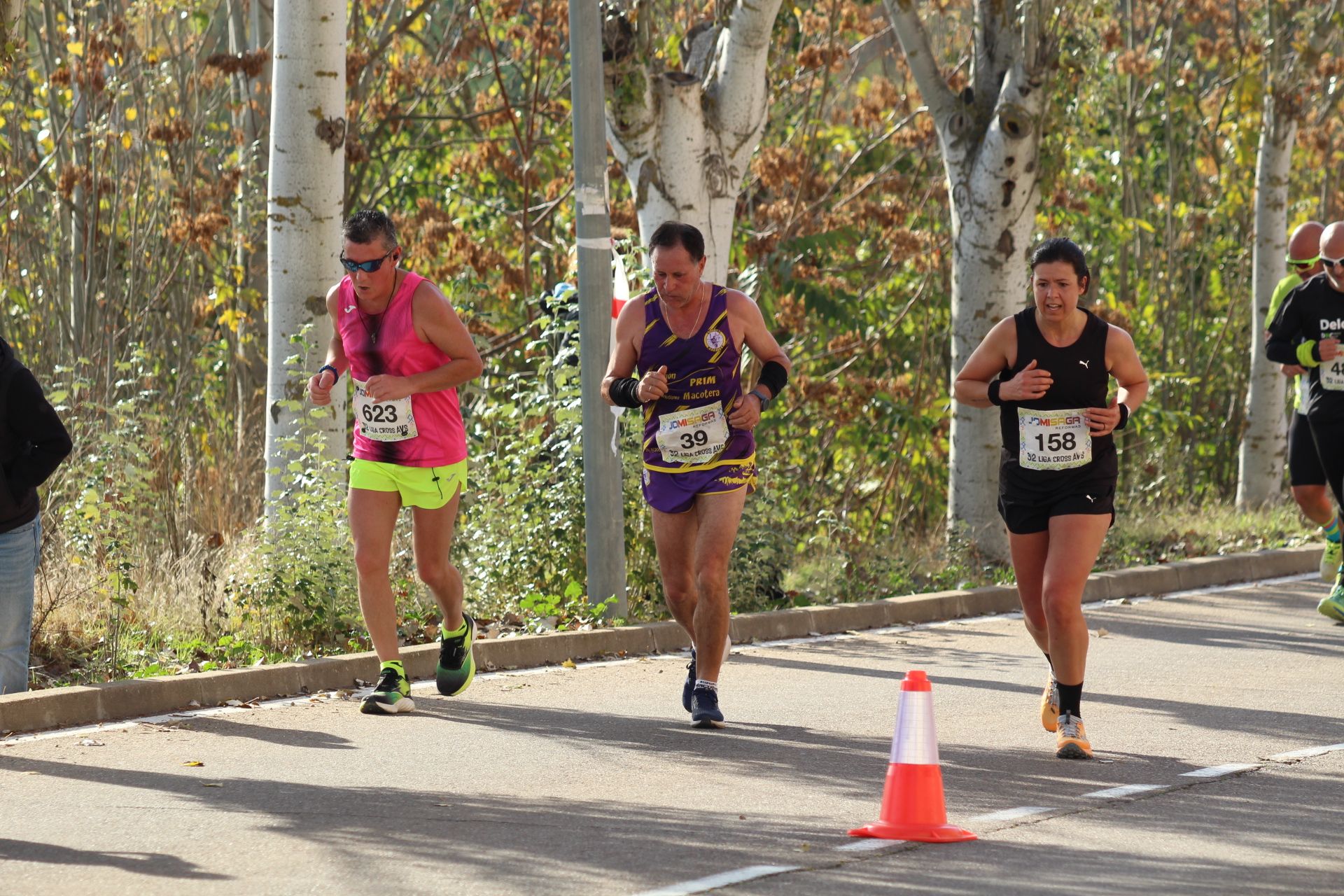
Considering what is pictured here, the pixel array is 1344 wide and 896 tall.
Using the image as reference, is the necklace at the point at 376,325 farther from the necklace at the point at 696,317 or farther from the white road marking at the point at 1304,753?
the white road marking at the point at 1304,753

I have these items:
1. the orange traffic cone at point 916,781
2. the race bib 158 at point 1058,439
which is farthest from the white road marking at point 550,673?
the orange traffic cone at point 916,781

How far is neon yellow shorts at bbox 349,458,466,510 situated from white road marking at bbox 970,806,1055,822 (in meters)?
3.13

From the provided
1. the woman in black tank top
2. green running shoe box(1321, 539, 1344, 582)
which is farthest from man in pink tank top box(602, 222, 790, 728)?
green running shoe box(1321, 539, 1344, 582)

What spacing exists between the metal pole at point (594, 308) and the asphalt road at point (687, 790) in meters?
0.91

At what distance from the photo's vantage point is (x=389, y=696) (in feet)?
29.2

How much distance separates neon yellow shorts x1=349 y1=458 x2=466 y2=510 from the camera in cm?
875

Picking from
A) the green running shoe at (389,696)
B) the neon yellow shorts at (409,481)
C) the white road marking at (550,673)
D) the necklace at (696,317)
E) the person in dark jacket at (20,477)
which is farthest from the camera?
the green running shoe at (389,696)

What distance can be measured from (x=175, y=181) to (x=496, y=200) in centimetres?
367

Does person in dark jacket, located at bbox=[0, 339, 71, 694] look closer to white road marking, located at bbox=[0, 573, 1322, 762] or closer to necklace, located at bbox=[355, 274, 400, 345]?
white road marking, located at bbox=[0, 573, 1322, 762]

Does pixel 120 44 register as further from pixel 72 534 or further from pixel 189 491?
pixel 72 534

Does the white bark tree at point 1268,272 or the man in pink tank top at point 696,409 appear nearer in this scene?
the man in pink tank top at point 696,409

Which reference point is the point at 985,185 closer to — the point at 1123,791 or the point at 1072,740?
the point at 1072,740

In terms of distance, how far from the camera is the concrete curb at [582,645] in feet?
28.3

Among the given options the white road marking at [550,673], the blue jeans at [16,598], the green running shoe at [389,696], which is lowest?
the white road marking at [550,673]
